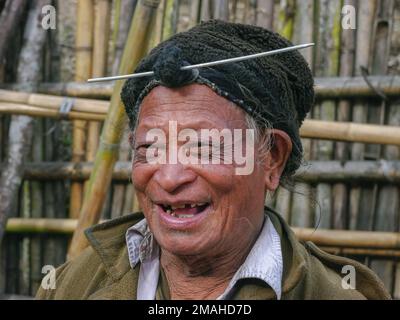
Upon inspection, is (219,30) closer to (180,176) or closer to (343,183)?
(180,176)

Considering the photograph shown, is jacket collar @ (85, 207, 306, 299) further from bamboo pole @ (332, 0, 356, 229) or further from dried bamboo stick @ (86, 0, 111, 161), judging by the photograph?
dried bamboo stick @ (86, 0, 111, 161)

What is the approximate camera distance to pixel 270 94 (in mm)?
2258

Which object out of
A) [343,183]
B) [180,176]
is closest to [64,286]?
[180,176]

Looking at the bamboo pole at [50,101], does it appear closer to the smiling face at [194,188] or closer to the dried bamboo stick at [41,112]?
the dried bamboo stick at [41,112]

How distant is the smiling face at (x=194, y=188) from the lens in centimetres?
215

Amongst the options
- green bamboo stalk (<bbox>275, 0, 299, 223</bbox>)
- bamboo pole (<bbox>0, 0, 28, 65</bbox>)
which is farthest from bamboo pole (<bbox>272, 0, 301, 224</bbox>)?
bamboo pole (<bbox>0, 0, 28, 65</bbox>)

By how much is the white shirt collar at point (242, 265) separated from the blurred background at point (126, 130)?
1506 mm

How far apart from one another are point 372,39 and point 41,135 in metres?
1.95

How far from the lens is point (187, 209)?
7.18 ft

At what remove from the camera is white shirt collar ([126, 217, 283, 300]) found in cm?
224

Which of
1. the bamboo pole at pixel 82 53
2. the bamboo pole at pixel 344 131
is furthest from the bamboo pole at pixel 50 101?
the bamboo pole at pixel 344 131

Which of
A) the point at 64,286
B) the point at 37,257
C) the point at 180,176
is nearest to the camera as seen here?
the point at 180,176

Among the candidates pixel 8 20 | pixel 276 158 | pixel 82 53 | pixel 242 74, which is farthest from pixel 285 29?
pixel 242 74

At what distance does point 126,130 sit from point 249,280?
6.16 ft
